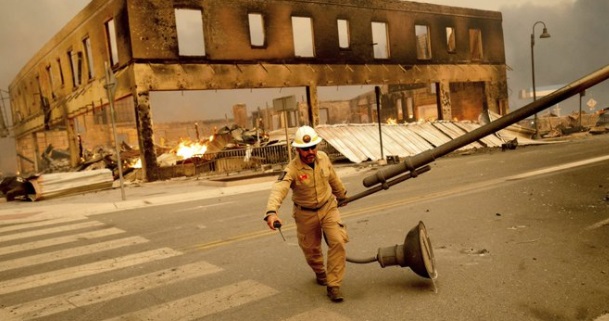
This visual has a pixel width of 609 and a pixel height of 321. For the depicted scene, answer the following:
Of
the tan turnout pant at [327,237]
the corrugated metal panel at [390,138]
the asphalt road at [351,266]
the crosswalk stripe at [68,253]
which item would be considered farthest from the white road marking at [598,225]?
the corrugated metal panel at [390,138]

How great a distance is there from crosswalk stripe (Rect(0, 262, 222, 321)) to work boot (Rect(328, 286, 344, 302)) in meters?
1.63

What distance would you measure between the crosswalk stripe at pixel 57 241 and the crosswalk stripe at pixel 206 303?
3867 mm

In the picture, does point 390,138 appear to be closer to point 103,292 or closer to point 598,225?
point 598,225

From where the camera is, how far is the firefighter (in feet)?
12.6

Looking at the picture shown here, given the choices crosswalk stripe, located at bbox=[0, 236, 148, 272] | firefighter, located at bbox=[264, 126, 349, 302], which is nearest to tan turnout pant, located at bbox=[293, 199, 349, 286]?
firefighter, located at bbox=[264, 126, 349, 302]

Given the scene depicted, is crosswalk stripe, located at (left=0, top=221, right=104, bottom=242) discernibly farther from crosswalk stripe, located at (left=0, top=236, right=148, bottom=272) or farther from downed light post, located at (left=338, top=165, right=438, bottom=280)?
downed light post, located at (left=338, top=165, right=438, bottom=280)

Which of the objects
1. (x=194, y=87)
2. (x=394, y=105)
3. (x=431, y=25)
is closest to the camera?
(x=194, y=87)

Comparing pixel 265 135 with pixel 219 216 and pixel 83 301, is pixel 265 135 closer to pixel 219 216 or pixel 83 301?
pixel 219 216

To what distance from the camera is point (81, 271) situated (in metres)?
5.19

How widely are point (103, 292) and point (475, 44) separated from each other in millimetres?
32142

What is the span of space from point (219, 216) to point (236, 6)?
Result: 49.9 ft

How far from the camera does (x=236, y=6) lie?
20.7m

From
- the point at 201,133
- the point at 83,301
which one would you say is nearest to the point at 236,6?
the point at 83,301

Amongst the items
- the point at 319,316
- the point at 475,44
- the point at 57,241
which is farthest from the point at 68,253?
the point at 475,44
